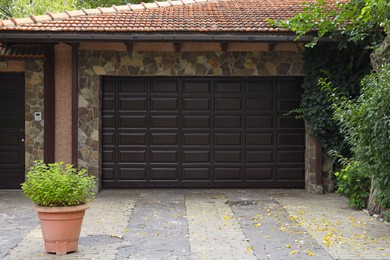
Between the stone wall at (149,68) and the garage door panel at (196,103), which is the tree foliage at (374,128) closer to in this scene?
the stone wall at (149,68)

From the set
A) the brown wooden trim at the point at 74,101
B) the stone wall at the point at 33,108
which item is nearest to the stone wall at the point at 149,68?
the brown wooden trim at the point at 74,101

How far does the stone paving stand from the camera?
273 inches

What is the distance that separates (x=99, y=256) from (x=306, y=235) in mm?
2956

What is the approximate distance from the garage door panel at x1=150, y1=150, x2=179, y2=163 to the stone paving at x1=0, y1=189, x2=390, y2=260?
0.85 m

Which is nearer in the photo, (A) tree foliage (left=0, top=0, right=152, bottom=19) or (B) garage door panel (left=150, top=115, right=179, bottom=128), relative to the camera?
(B) garage door panel (left=150, top=115, right=179, bottom=128)

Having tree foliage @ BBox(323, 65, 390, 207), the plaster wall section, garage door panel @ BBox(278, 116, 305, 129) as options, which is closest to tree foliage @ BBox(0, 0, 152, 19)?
the plaster wall section

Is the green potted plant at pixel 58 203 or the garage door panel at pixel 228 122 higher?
the garage door panel at pixel 228 122

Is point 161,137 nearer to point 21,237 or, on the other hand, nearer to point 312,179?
point 312,179

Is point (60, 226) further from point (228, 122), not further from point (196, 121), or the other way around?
point (228, 122)

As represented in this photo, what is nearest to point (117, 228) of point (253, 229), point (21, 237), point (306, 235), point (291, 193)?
point (21, 237)

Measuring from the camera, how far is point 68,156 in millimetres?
11781

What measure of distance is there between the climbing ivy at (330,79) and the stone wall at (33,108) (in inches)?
222

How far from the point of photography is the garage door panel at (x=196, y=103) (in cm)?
1229

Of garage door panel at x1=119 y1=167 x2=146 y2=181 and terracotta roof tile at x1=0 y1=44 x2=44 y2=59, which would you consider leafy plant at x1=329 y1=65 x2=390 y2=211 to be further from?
terracotta roof tile at x1=0 y1=44 x2=44 y2=59
